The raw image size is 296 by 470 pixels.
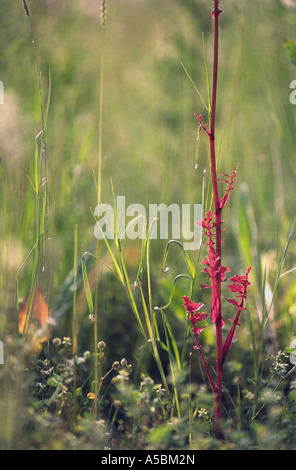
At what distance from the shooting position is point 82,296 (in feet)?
3.56

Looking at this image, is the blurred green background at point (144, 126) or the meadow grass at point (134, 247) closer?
the meadow grass at point (134, 247)

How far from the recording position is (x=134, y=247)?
1.44 meters

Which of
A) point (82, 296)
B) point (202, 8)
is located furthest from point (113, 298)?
point (202, 8)

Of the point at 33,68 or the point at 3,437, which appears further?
the point at 33,68

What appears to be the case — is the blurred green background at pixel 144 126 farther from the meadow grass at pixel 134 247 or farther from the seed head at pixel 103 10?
the seed head at pixel 103 10

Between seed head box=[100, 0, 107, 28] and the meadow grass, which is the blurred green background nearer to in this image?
the meadow grass

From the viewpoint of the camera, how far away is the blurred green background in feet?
3.67

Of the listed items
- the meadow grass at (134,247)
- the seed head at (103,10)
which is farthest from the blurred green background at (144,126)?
the seed head at (103,10)

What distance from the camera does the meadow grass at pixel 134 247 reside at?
0.75 meters

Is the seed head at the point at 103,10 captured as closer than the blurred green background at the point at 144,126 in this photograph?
Yes

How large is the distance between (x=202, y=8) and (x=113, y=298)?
1.22 meters

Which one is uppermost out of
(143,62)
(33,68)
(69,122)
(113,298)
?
(143,62)

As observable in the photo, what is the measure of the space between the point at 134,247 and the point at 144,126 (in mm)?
1066
